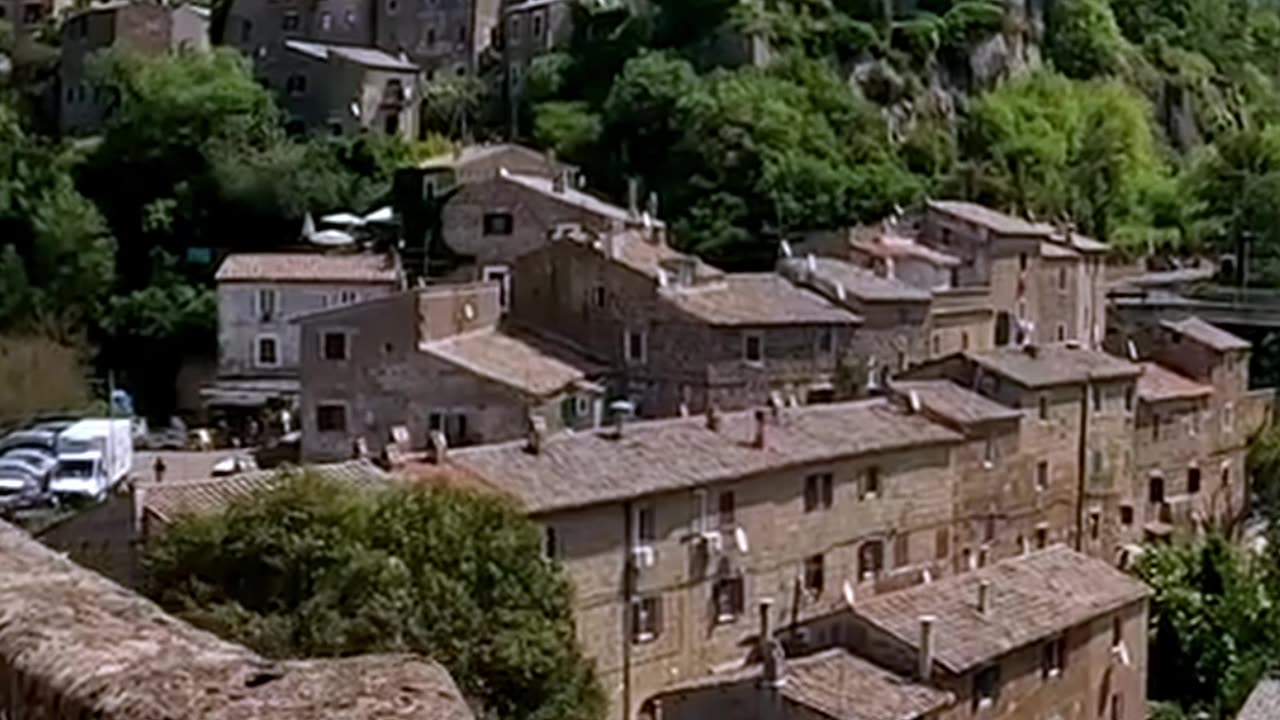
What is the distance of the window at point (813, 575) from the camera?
3016 cm

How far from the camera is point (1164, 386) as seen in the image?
4172cm

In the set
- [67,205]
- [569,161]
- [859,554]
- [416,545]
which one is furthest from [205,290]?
[416,545]

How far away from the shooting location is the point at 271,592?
64.8ft

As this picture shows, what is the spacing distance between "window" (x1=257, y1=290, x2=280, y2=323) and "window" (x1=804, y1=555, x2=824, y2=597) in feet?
61.9

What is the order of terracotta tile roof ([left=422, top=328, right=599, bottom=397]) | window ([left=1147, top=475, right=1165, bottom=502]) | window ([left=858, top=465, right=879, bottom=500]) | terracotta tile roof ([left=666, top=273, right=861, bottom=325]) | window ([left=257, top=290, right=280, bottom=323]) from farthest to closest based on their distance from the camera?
window ([left=257, top=290, right=280, bottom=323]), window ([left=1147, top=475, right=1165, bottom=502]), terracotta tile roof ([left=666, top=273, right=861, bottom=325]), terracotta tile roof ([left=422, top=328, right=599, bottom=397]), window ([left=858, top=465, right=879, bottom=500])

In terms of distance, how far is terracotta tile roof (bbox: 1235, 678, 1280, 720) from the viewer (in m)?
21.2

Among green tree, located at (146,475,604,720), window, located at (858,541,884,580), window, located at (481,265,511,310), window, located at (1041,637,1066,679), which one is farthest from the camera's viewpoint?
window, located at (481,265,511,310)

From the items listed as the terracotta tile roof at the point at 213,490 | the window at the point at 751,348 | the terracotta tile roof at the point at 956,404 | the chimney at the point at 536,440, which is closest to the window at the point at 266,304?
the window at the point at 751,348

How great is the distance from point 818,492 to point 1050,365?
8.32 metres

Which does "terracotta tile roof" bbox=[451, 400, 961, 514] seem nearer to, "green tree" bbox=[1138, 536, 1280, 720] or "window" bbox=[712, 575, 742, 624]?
"window" bbox=[712, 575, 742, 624]

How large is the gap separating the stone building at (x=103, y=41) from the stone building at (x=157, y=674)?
191 feet

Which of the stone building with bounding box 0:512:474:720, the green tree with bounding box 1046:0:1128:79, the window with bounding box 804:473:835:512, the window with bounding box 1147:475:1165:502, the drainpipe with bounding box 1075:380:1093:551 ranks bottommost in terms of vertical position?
the window with bounding box 1147:475:1165:502

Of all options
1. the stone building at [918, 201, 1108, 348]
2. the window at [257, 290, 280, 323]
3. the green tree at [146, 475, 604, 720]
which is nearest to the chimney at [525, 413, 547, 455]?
the green tree at [146, 475, 604, 720]

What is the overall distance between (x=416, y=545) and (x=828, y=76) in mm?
39341
